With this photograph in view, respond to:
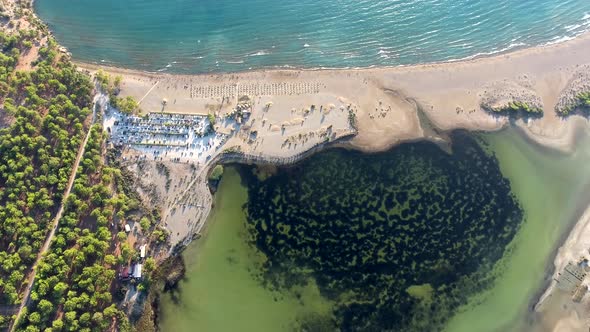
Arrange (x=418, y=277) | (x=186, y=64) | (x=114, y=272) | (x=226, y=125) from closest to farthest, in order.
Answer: (x=114, y=272) < (x=418, y=277) < (x=226, y=125) < (x=186, y=64)

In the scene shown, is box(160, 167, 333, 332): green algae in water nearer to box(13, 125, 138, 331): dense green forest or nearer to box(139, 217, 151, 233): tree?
box(139, 217, 151, 233): tree

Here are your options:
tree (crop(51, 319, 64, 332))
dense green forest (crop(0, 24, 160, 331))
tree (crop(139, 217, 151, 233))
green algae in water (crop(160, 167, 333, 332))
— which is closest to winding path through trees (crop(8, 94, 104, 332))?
dense green forest (crop(0, 24, 160, 331))

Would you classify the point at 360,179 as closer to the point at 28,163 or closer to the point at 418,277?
the point at 418,277

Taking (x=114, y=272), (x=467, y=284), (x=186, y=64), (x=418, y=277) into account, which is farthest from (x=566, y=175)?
(x=114, y=272)

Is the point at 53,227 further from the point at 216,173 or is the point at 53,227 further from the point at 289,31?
the point at 289,31

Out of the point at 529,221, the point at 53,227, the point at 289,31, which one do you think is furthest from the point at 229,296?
the point at 529,221

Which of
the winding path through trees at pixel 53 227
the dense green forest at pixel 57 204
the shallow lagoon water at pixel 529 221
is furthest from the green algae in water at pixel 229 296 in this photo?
the shallow lagoon water at pixel 529 221
